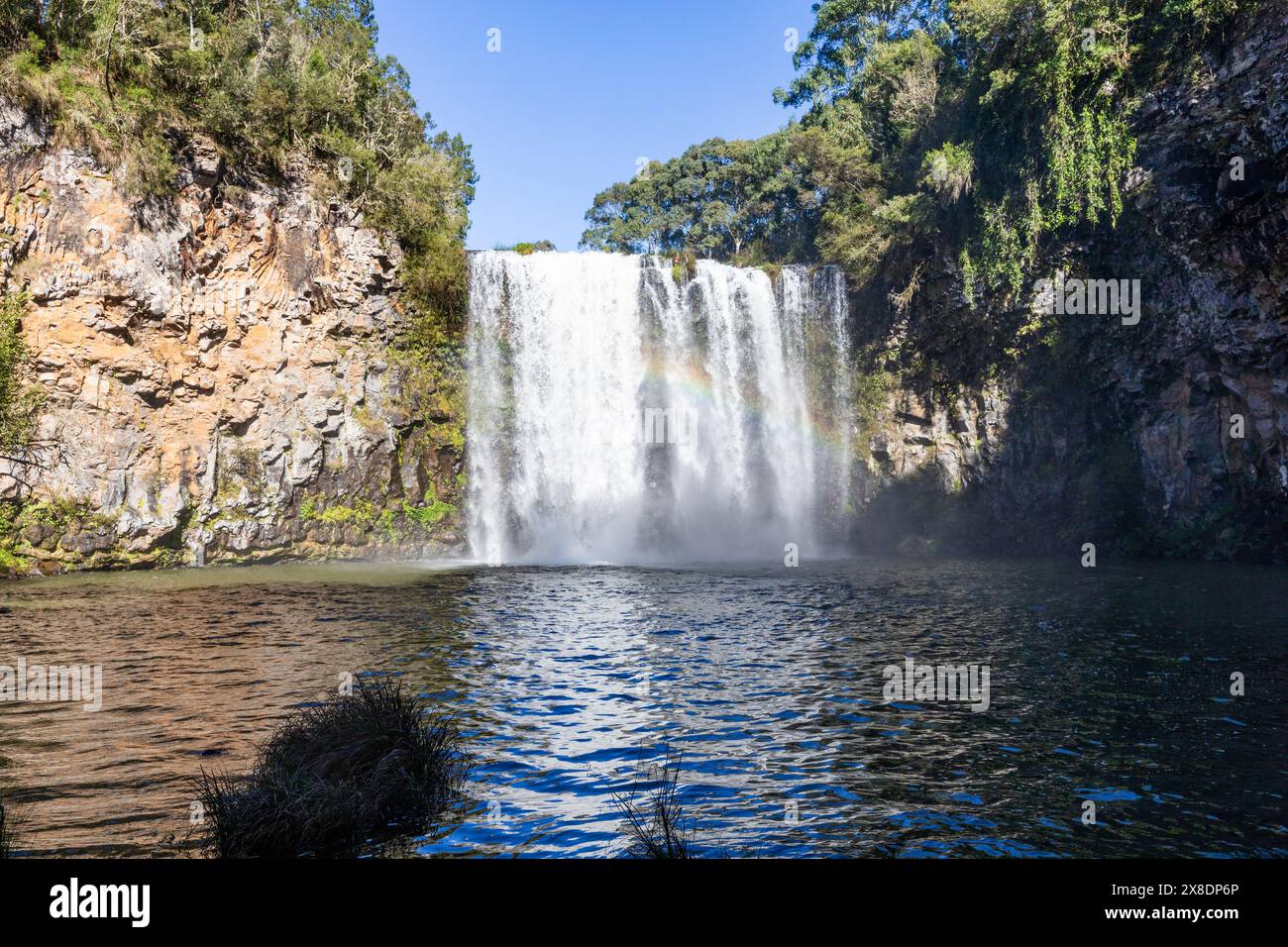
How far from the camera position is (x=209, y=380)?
1212 inches

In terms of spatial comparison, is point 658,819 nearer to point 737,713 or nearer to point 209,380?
point 737,713

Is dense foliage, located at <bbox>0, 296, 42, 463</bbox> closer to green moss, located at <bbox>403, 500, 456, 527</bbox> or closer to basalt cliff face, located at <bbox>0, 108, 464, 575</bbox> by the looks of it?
basalt cliff face, located at <bbox>0, 108, 464, 575</bbox>

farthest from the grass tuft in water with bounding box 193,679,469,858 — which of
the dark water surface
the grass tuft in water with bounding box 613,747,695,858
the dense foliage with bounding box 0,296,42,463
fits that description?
the dense foliage with bounding box 0,296,42,463

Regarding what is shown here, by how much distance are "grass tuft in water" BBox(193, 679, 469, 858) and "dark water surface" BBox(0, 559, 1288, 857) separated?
0.33 m

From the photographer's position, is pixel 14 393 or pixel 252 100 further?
pixel 252 100

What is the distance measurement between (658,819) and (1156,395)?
100 feet

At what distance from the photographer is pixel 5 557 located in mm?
26359

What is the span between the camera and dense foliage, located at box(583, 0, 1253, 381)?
1072 inches

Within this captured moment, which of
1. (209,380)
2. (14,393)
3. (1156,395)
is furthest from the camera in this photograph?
(209,380)

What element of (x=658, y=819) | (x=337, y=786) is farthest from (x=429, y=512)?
(x=658, y=819)

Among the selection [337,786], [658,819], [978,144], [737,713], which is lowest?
[737,713]
